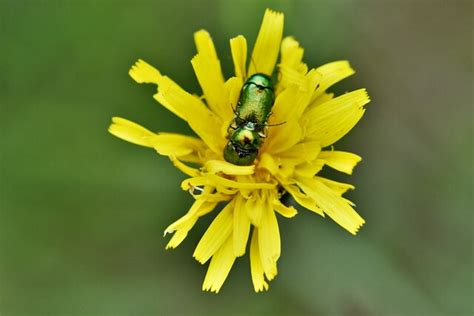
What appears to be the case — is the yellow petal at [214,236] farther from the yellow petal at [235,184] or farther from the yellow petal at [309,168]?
the yellow petal at [309,168]

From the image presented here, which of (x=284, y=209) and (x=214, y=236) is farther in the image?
(x=214, y=236)

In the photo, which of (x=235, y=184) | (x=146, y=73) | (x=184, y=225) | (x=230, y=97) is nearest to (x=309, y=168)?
(x=235, y=184)

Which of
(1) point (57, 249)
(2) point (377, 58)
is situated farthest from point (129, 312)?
(2) point (377, 58)

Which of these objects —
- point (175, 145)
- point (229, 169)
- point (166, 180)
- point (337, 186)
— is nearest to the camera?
point (229, 169)

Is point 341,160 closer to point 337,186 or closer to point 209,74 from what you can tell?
point 337,186

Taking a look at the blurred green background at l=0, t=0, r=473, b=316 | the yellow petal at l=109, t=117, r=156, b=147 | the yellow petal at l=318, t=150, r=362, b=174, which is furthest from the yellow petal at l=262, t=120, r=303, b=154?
the blurred green background at l=0, t=0, r=473, b=316

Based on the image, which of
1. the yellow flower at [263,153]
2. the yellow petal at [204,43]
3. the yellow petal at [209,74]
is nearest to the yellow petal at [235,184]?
the yellow flower at [263,153]
